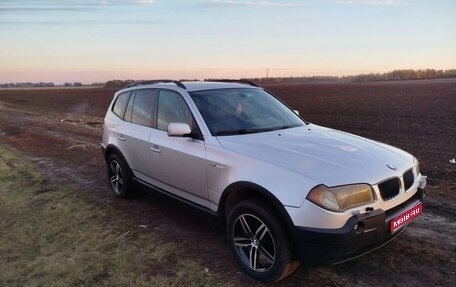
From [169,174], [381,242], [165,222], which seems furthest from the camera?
[165,222]

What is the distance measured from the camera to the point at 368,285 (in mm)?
3816

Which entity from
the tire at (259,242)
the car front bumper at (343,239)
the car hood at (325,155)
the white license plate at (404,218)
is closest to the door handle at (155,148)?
the car hood at (325,155)

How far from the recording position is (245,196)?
162 inches

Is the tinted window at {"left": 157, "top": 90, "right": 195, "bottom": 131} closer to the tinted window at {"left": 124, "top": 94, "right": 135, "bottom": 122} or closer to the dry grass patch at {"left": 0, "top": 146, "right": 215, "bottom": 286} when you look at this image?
the tinted window at {"left": 124, "top": 94, "right": 135, "bottom": 122}

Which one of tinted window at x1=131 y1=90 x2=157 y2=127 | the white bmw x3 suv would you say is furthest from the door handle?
tinted window at x1=131 y1=90 x2=157 y2=127

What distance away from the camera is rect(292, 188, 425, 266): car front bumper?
3406 millimetres

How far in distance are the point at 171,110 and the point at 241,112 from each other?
0.88 m

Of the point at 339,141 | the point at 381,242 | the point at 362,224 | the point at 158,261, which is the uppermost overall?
the point at 339,141

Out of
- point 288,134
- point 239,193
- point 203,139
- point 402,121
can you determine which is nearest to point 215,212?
point 239,193

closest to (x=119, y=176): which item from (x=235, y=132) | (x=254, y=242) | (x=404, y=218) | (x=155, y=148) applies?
(x=155, y=148)

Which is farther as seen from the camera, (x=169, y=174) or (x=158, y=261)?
(x=169, y=174)

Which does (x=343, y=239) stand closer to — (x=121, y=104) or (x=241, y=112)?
(x=241, y=112)

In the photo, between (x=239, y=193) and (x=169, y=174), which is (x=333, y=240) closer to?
(x=239, y=193)

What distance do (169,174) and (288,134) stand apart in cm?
149
